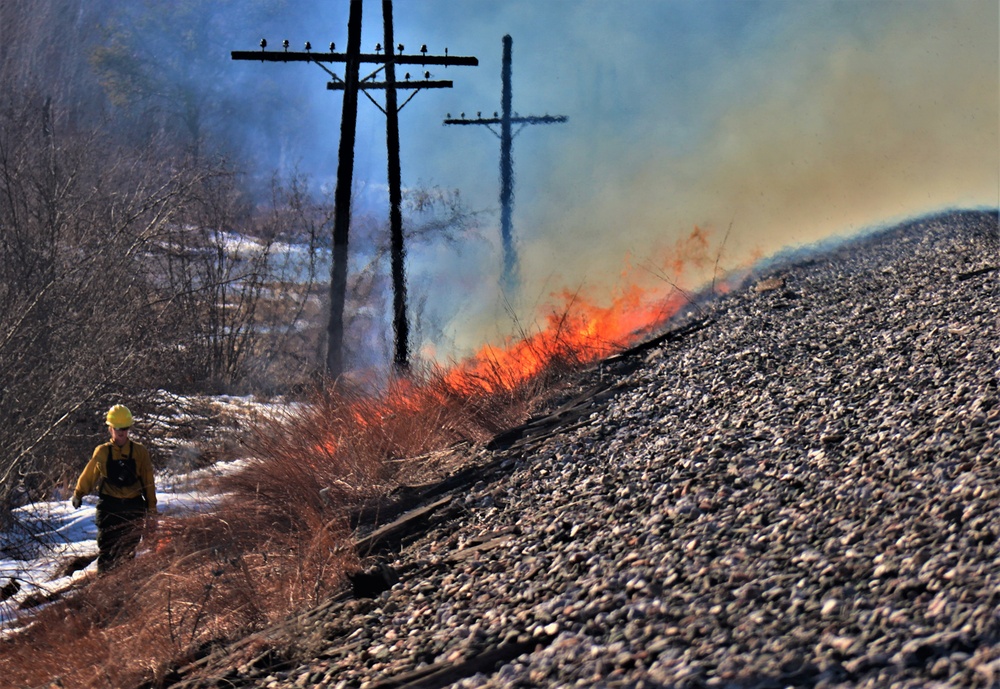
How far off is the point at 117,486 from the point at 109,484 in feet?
0.23

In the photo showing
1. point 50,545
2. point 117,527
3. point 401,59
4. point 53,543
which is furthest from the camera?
point 401,59

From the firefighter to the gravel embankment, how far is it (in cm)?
338

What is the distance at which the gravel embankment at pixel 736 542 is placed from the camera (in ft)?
12.3

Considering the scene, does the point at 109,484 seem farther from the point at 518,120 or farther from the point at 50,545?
the point at 518,120

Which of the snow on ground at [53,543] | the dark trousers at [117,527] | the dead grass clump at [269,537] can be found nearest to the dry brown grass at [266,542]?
the dead grass clump at [269,537]

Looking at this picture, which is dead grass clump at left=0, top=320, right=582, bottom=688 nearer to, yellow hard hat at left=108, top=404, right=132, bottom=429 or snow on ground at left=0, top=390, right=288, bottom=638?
snow on ground at left=0, top=390, right=288, bottom=638

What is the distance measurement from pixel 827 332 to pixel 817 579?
5359mm

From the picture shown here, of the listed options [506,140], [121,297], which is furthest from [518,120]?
[121,297]

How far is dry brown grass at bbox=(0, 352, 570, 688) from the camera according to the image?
6.11 m

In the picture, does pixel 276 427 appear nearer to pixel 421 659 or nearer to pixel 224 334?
pixel 421 659

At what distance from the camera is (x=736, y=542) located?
193 inches

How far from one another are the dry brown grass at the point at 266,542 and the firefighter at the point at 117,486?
57cm

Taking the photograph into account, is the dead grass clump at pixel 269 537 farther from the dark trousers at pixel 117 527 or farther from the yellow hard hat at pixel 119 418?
the yellow hard hat at pixel 119 418

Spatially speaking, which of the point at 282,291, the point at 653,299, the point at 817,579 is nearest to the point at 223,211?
the point at 282,291
